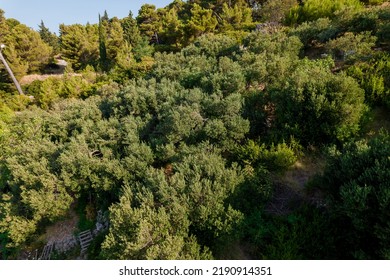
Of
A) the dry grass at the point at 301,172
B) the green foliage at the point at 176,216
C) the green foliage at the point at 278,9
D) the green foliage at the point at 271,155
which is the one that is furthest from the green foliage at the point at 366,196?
the green foliage at the point at 278,9

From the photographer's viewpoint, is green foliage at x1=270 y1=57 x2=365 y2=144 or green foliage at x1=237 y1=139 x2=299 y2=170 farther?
green foliage at x1=237 y1=139 x2=299 y2=170

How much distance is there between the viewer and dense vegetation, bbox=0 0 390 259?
8617mm

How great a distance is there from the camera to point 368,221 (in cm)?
730

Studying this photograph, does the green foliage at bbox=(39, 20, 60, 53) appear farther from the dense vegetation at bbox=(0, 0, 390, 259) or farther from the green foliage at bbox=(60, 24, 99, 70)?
the dense vegetation at bbox=(0, 0, 390, 259)

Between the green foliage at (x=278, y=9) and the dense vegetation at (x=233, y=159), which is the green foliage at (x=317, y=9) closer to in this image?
the dense vegetation at (x=233, y=159)

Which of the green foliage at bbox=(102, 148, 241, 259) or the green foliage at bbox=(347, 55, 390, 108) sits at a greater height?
the green foliage at bbox=(347, 55, 390, 108)

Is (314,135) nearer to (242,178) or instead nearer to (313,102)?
(313,102)

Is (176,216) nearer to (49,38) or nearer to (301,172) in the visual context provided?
(301,172)

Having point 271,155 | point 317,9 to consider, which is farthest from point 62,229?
point 317,9

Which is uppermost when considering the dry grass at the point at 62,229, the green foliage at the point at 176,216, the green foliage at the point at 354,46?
the green foliage at the point at 354,46

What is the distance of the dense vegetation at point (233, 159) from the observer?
862cm

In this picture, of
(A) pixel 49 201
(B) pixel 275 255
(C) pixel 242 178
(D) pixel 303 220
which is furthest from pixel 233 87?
(A) pixel 49 201

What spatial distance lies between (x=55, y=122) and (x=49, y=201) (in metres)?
8.49

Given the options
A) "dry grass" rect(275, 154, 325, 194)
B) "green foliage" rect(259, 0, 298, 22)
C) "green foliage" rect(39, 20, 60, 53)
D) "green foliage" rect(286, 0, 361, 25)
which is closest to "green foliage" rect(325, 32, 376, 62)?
"dry grass" rect(275, 154, 325, 194)
